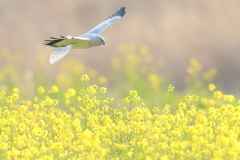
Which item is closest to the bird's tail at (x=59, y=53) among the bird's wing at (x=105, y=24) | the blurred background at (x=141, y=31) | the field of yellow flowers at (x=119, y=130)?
the field of yellow flowers at (x=119, y=130)

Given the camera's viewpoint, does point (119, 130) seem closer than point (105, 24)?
Yes

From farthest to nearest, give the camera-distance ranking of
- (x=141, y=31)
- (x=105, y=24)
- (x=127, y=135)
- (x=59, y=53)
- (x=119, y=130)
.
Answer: (x=141, y=31) < (x=105, y=24) < (x=59, y=53) < (x=127, y=135) < (x=119, y=130)

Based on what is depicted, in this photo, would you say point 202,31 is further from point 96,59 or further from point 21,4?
point 21,4

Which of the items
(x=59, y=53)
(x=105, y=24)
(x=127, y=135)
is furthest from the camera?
(x=105, y=24)

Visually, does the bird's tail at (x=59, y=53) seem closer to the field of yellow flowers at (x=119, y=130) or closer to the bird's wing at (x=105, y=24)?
the field of yellow flowers at (x=119, y=130)

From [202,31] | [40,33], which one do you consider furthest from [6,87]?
[202,31]

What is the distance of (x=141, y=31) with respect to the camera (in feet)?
47.7

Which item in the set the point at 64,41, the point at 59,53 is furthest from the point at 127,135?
the point at 59,53

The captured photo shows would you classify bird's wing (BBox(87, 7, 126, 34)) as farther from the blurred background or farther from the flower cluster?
the blurred background

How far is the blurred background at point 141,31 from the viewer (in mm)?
14117

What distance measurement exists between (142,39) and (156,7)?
38.0 inches

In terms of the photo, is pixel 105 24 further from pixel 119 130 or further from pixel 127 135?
pixel 119 130

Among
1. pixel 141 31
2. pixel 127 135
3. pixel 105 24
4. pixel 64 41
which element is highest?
pixel 141 31

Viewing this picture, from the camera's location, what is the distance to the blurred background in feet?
46.3
